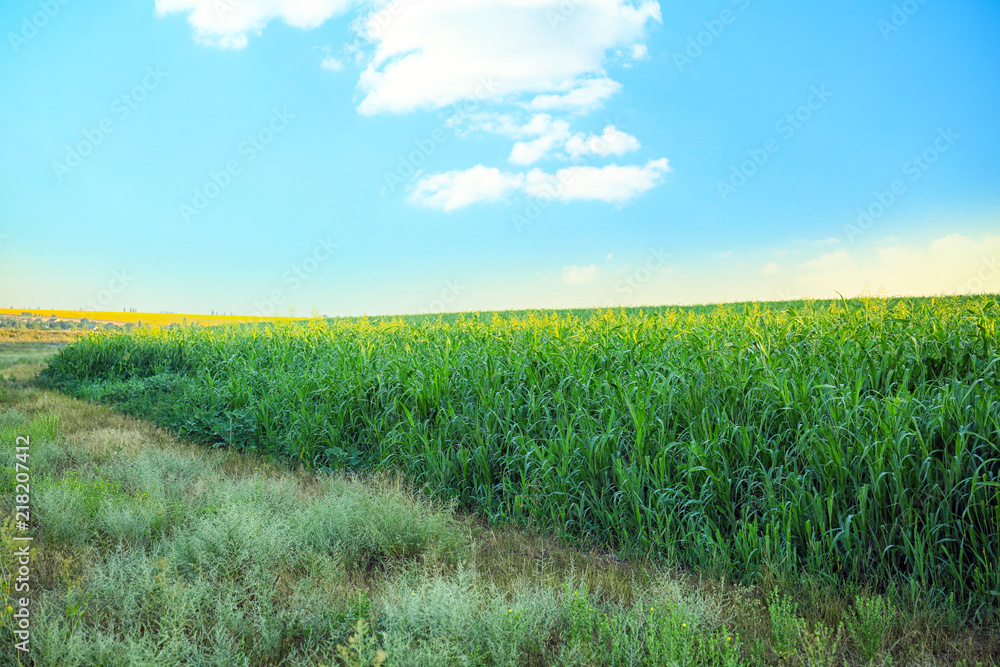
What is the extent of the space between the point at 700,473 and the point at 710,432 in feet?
1.18

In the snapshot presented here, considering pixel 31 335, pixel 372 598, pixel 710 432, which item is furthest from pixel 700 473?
pixel 31 335

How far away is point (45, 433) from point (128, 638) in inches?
248

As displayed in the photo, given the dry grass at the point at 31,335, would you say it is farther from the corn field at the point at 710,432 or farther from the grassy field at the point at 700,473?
the grassy field at the point at 700,473

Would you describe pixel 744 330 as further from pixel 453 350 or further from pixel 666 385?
pixel 453 350

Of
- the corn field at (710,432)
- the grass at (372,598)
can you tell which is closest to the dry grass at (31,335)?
the corn field at (710,432)

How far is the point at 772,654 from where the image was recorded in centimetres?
275

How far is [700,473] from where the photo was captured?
436cm

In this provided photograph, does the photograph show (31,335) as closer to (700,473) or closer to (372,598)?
(372,598)

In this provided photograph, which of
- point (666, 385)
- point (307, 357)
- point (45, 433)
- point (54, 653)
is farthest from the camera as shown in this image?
point (307, 357)

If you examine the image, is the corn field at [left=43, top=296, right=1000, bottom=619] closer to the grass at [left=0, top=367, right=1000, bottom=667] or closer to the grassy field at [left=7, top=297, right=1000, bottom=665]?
the grassy field at [left=7, top=297, right=1000, bottom=665]

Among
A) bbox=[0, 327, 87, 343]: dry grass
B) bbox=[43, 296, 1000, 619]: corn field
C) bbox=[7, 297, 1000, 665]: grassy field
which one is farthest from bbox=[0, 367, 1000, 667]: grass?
bbox=[0, 327, 87, 343]: dry grass

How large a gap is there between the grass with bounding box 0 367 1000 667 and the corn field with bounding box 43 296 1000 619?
359 mm

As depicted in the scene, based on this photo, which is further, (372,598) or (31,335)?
(31,335)

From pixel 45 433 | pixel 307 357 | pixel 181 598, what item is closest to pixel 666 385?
pixel 181 598
